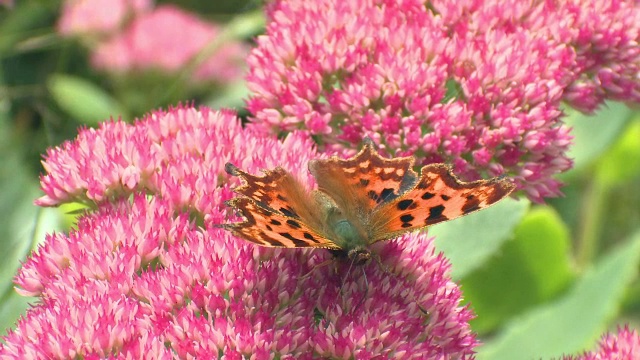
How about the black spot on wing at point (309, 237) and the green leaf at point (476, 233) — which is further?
the green leaf at point (476, 233)

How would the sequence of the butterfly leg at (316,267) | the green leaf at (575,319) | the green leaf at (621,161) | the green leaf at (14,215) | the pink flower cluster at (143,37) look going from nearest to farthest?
the butterfly leg at (316,267) → the green leaf at (14,215) → the green leaf at (575,319) → the green leaf at (621,161) → the pink flower cluster at (143,37)

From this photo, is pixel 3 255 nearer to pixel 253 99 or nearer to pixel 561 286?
pixel 253 99

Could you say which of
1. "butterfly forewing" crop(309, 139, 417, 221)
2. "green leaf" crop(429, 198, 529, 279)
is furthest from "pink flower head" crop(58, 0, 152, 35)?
"butterfly forewing" crop(309, 139, 417, 221)

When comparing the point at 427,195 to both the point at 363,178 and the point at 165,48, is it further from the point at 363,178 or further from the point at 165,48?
the point at 165,48

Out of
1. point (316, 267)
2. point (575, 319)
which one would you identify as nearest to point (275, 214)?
point (316, 267)

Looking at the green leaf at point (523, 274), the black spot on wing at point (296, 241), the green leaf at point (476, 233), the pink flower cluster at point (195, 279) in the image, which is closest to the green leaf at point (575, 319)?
the green leaf at point (523, 274)

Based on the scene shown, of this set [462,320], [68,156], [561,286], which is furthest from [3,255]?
[561,286]

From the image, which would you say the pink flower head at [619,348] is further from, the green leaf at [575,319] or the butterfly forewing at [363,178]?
the green leaf at [575,319]
